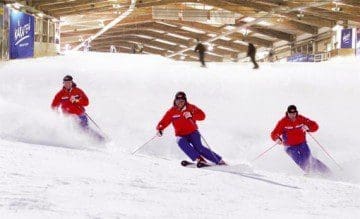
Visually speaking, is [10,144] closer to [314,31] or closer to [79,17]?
[79,17]

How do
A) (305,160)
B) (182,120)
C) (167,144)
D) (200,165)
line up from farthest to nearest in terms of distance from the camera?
(167,144), (305,160), (182,120), (200,165)

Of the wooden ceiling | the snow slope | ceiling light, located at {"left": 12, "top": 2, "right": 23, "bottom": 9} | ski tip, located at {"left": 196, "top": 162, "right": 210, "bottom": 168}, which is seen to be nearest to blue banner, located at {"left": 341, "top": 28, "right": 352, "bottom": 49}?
the wooden ceiling

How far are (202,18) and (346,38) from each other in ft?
23.0

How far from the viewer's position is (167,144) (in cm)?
941

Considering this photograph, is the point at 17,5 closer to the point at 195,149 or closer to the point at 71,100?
the point at 71,100

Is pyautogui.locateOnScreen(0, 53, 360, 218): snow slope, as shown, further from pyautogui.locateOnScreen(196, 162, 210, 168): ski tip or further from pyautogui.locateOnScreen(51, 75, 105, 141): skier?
pyautogui.locateOnScreen(196, 162, 210, 168): ski tip

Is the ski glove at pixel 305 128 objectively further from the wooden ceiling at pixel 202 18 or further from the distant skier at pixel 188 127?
the wooden ceiling at pixel 202 18

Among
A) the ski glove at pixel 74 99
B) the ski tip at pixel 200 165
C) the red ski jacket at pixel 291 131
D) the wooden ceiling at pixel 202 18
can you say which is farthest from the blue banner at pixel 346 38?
the ski tip at pixel 200 165

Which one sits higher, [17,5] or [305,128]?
[17,5]

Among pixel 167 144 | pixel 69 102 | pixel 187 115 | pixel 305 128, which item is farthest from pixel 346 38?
pixel 187 115

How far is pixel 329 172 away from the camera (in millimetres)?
7715

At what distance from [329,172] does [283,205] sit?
9.56ft

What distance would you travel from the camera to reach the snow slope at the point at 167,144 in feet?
15.6

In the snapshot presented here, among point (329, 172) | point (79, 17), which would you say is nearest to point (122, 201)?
point (329, 172)
